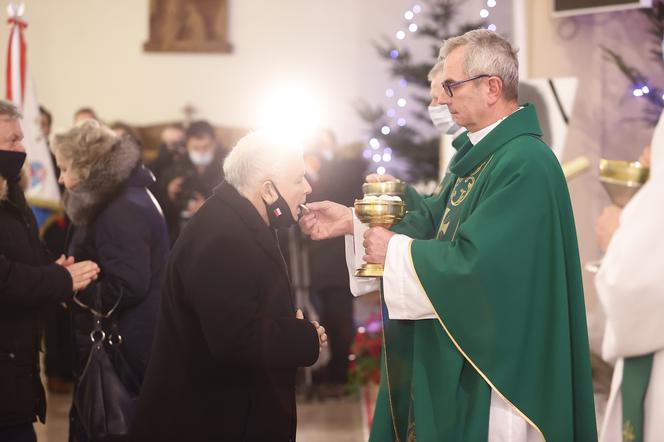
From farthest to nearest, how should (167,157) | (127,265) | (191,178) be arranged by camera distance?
(167,157) < (191,178) < (127,265)

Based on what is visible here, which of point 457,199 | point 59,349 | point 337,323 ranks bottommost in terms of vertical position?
point 59,349

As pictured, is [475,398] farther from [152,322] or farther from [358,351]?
[358,351]

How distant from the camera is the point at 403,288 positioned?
3014mm

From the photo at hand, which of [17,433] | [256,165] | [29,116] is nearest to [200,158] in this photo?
[29,116]

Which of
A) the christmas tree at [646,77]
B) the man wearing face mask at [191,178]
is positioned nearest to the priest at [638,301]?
the christmas tree at [646,77]

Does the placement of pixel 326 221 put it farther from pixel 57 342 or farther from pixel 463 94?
pixel 57 342

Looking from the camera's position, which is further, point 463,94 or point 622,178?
point 463,94

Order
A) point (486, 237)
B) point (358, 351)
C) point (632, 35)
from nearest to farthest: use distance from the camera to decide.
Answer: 1. point (486, 237)
2. point (632, 35)
3. point (358, 351)

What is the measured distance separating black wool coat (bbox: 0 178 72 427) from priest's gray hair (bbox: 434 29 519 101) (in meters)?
1.93

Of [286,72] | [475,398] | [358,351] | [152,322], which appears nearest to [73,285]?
[152,322]

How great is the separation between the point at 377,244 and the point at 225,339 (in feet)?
2.02

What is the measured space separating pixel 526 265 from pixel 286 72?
921cm

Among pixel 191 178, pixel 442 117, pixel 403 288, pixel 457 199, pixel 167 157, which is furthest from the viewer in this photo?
pixel 167 157

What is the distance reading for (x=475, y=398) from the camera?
117 inches
